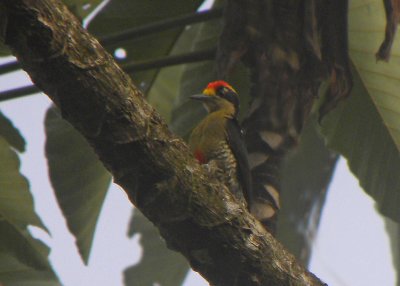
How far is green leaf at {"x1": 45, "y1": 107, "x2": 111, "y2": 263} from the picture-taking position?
4.69m

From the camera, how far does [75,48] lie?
2.54 metres

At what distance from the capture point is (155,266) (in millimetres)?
5535

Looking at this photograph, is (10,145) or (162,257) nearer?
(10,145)

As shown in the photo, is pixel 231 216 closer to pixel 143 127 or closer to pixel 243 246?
pixel 243 246

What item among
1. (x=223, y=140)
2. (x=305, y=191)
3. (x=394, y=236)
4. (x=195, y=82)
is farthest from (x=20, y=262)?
(x=394, y=236)

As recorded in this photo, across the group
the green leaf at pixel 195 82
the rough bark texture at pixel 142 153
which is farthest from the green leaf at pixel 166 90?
the rough bark texture at pixel 142 153

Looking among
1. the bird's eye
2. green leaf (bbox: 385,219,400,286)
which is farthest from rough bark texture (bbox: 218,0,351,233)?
green leaf (bbox: 385,219,400,286)

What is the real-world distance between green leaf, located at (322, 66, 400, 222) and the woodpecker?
485 millimetres

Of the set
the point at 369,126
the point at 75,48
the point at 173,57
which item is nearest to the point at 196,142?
the point at 173,57

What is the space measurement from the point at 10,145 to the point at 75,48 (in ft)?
6.61

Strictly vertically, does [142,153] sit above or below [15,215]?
above

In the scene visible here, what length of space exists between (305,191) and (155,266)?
1.03 m

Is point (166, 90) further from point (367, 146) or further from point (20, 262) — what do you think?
point (20, 262)

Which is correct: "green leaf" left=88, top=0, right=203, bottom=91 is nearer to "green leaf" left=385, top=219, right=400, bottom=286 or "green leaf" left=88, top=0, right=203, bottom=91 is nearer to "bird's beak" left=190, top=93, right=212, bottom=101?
"bird's beak" left=190, top=93, right=212, bottom=101
